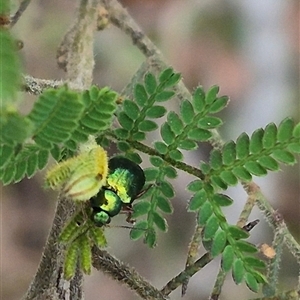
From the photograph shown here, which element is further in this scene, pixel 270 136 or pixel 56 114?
pixel 270 136

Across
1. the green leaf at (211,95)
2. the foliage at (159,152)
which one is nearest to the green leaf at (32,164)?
the foliage at (159,152)

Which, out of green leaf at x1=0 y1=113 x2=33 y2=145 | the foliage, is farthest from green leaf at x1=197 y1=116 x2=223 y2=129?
green leaf at x1=0 y1=113 x2=33 y2=145

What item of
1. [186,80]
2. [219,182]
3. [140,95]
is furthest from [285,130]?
[186,80]

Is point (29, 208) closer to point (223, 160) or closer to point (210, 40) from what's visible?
point (210, 40)

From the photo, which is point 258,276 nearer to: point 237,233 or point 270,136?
point 237,233

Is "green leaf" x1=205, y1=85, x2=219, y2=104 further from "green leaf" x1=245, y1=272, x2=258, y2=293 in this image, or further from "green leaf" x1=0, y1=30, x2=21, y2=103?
"green leaf" x1=0, y1=30, x2=21, y2=103
